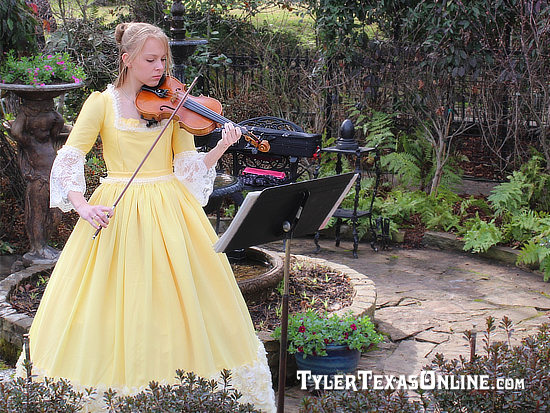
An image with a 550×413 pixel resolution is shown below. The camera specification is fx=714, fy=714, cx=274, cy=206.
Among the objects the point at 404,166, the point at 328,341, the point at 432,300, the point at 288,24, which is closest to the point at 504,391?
the point at 328,341

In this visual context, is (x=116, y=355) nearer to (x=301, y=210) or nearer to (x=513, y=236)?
(x=301, y=210)

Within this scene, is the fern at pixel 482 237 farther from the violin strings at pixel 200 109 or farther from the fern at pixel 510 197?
the violin strings at pixel 200 109

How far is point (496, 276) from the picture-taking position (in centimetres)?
655

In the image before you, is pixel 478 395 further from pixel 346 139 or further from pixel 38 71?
pixel 346 139

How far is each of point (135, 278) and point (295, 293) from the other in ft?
6.74

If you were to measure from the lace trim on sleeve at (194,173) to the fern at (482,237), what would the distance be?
3.95m

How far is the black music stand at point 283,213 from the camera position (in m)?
2.79

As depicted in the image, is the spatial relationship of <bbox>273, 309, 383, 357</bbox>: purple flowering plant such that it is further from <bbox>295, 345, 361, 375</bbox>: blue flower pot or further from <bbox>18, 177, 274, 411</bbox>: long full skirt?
<bbox>18, 177, 274, 411</bbox>: long full skirt

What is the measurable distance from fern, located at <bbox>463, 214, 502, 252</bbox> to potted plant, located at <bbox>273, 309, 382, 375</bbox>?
9.38 ft

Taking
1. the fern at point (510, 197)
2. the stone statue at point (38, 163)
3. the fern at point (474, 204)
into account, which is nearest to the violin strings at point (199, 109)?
the stone statue at point (38, 163)

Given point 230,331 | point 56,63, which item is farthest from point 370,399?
point 56,63

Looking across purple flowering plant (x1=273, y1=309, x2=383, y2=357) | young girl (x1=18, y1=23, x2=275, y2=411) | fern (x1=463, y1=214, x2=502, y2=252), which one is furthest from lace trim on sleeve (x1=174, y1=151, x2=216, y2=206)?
fern (x1=463, y1=214, x2=502, y2=252)

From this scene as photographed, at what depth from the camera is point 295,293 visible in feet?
17.1

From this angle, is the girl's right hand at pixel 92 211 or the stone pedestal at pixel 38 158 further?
the stone pedestal at pixel 38 158
